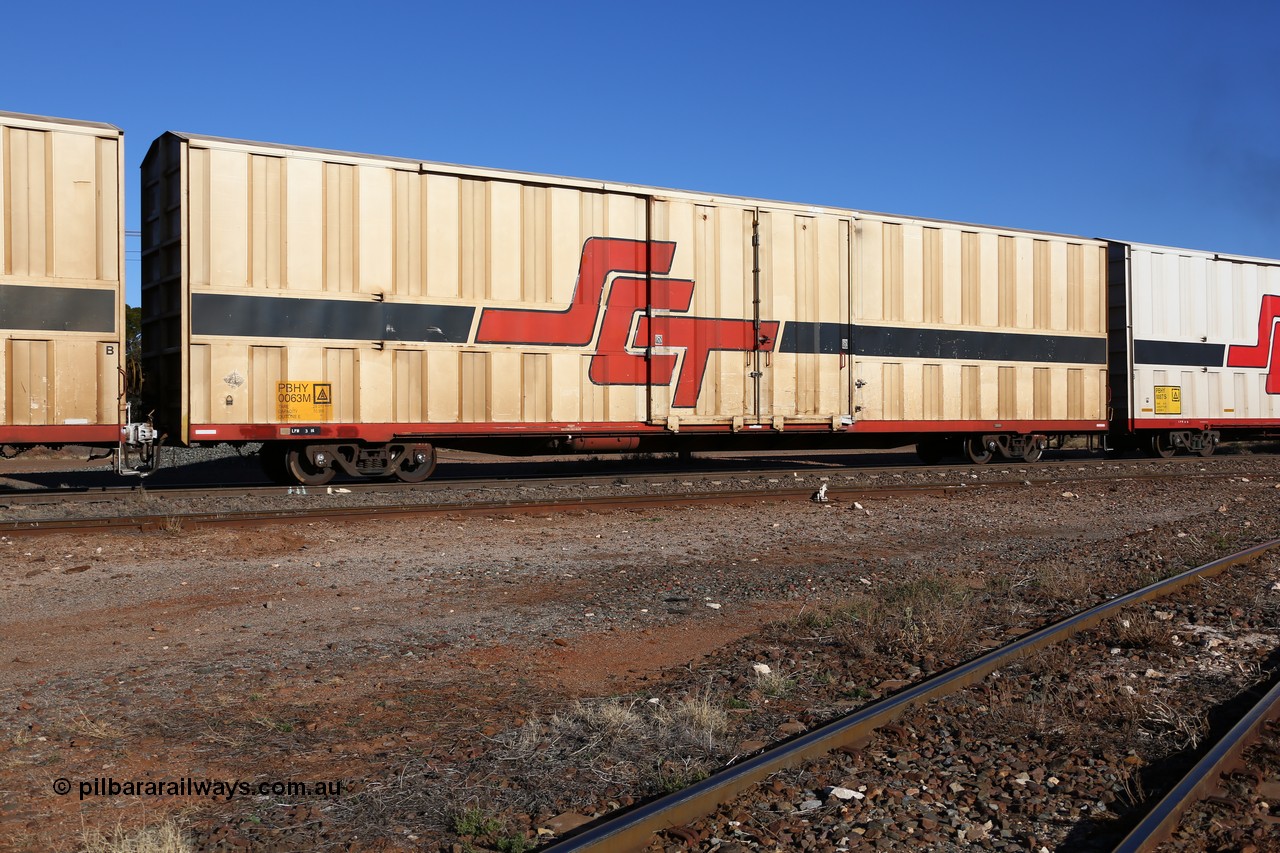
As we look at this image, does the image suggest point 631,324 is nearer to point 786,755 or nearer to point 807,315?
point 807,315

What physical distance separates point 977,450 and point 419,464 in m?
10.6

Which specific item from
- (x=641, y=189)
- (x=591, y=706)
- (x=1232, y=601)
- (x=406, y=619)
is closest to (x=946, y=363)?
(x=641, y=189)

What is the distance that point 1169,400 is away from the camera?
66.6ft

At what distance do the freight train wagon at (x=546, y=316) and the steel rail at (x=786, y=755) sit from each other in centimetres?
924

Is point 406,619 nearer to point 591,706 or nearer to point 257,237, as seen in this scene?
point 591,706

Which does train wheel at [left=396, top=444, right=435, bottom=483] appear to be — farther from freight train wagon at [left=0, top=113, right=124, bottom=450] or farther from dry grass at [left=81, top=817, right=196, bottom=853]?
dry grass at [left=81, top=817, right=196, bottom=853]

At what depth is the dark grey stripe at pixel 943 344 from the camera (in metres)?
16.2

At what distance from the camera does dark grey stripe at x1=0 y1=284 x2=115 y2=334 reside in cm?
1096

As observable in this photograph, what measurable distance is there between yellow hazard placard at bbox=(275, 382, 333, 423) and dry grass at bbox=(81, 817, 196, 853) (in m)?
9.95

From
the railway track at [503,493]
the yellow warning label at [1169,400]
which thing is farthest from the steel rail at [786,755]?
the yellow warning label at [1169,400]

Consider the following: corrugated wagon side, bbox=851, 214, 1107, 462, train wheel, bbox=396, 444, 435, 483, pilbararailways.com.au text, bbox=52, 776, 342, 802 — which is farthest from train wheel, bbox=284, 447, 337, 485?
pilbararailways.com.au text, bbox=52, 776, 342, 802

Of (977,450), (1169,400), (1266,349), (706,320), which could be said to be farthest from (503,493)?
(1266,349)

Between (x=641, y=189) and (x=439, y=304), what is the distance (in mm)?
3589

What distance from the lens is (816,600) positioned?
747 centimetres
